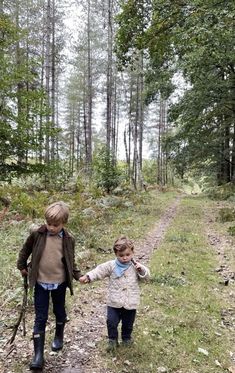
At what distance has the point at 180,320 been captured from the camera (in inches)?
222

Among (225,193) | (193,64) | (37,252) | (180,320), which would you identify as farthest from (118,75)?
(37,252)

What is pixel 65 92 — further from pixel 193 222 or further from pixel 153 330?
pixel 153 330

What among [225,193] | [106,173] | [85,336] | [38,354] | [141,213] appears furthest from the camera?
[225,193]

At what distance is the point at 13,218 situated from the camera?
36.6 feet

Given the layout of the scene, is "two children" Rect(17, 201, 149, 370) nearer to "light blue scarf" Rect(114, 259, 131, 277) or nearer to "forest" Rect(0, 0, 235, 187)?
"light blue scarf" Rect(114, 259, 131, 277)

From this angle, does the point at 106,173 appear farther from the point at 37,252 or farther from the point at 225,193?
the point at 37,252

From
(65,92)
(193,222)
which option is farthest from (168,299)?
(65,92)

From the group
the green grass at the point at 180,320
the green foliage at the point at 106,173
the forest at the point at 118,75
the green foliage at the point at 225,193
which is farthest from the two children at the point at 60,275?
the green foliage at the point at 225,193

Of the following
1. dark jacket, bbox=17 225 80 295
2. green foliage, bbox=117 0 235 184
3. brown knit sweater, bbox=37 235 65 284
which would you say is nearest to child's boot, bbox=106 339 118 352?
dark jacket, bbox=17 225 80 295

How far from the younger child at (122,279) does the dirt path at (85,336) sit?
0.33 metres

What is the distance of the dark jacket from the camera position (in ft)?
13.5

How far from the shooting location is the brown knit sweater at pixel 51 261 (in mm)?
4188

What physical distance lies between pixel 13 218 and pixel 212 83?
13.4 metres

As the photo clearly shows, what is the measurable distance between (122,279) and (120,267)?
0.47 feet
